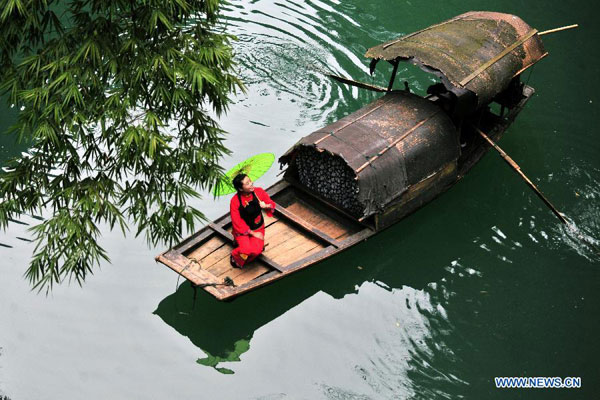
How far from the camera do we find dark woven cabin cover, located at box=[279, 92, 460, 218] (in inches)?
314

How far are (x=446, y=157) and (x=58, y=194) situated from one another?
431 cm

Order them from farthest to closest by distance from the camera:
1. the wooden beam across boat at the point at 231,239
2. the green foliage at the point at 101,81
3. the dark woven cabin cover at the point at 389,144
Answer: the dark woven cabin cover at the point at 389,144, the wooden beam across boat at the point at 231,239, the green foliage at the point at 101,81

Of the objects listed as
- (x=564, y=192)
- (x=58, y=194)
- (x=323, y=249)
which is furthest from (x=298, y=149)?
(x=564, y=192)

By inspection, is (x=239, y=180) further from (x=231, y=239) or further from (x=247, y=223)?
(x=231, y=239)

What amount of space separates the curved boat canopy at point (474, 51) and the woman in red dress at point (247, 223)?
2450 millimetres

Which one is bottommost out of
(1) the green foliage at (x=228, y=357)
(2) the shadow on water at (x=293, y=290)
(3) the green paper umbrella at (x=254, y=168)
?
(1) the green foliage at (x=228, y=357)

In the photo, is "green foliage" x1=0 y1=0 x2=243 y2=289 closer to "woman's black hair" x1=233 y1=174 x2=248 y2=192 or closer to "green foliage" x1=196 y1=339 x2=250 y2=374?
"woman's black hair" x1=233 y1=174 x2=248 y2=192

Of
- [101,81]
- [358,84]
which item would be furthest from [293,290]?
[101,81]

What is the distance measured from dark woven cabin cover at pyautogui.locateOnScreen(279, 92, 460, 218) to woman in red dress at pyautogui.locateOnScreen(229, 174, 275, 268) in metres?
0.99

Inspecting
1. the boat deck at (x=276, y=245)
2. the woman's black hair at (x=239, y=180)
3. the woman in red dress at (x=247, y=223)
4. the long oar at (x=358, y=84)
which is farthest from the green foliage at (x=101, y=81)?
the long oar at (x=358, y=84)

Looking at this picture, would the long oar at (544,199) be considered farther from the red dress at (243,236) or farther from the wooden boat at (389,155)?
the red dress at (243,236)

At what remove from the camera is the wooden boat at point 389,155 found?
773 centimetres

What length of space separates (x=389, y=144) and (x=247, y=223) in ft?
5.92

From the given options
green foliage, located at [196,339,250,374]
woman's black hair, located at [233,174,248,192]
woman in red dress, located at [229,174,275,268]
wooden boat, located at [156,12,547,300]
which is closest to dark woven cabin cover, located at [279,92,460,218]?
wooden boat, located at [156,12,547,300]
